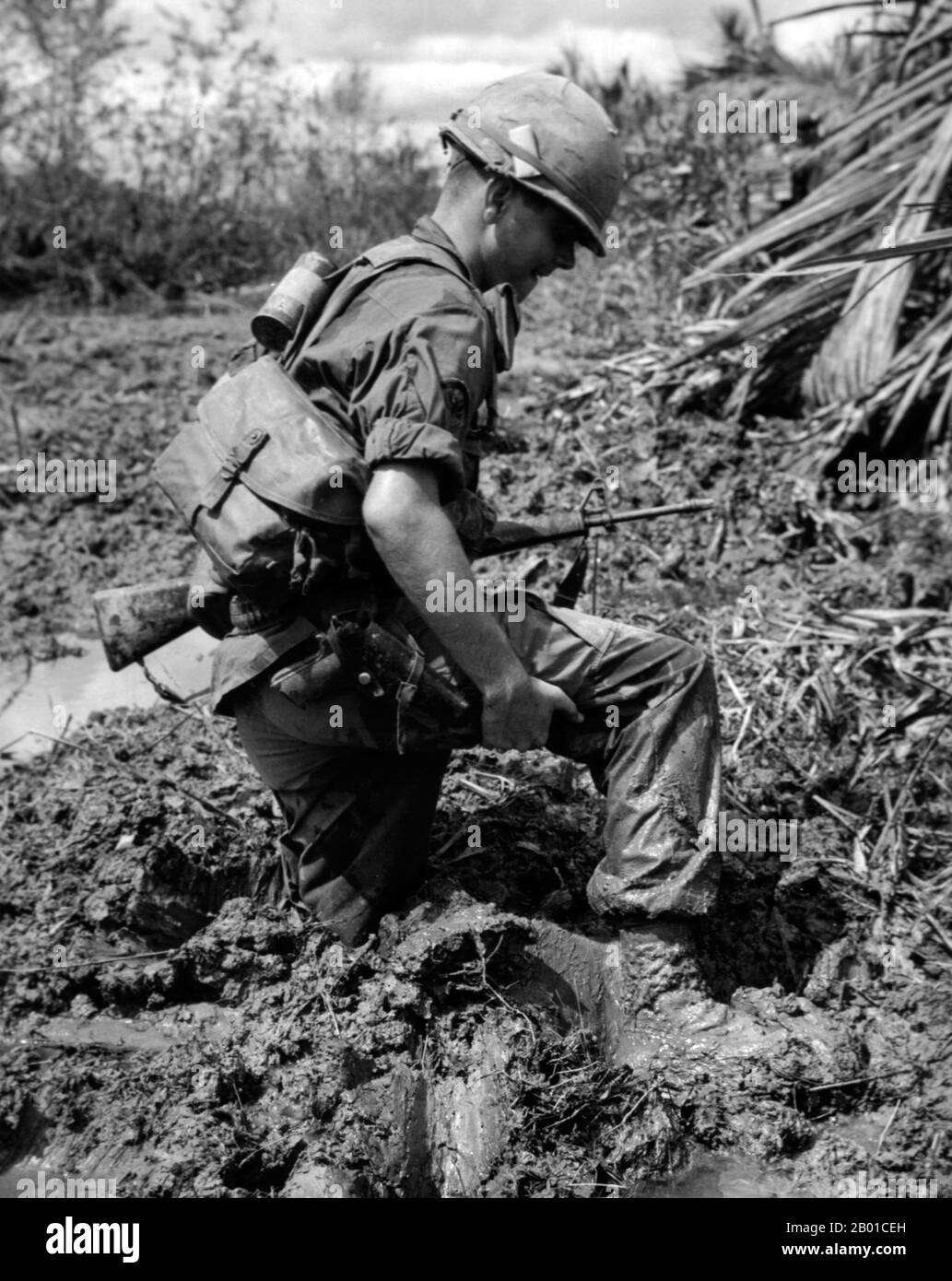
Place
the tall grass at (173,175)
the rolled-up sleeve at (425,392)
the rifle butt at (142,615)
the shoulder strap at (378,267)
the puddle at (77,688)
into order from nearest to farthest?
the rolled-up sleeve at (425,392) < the shoulder strap at (378,267) < the rifle butt at (142,615) < the puddle at (77,688) < the tall grass at (173,175)

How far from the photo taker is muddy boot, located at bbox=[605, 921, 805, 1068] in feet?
10.6

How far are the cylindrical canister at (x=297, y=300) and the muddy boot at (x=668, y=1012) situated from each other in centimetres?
161

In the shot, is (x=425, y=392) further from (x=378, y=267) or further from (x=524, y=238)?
(x=524, y=238)

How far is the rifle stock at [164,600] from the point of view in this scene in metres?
3.54

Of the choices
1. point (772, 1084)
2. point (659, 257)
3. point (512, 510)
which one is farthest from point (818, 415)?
point (772, 1084)

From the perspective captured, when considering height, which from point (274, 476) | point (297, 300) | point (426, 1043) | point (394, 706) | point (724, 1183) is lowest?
point (724, 1183)

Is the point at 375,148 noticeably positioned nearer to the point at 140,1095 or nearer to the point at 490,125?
the point at 490,125

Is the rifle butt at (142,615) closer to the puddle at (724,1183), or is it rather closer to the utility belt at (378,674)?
the utility belt at (378,674)

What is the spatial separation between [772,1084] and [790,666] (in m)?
1.84

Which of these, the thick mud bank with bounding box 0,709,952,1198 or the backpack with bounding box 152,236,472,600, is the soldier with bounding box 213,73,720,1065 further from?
the thick mud bank with bounding box 0,709,952,1198

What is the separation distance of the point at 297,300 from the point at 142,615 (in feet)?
2.95

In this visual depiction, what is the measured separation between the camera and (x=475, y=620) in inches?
119

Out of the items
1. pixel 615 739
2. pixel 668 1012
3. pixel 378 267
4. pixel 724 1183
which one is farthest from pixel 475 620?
pixel 724 1183

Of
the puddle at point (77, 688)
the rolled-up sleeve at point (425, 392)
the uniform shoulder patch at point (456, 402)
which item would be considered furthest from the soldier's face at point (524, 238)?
the puddle at point (77, 688)
